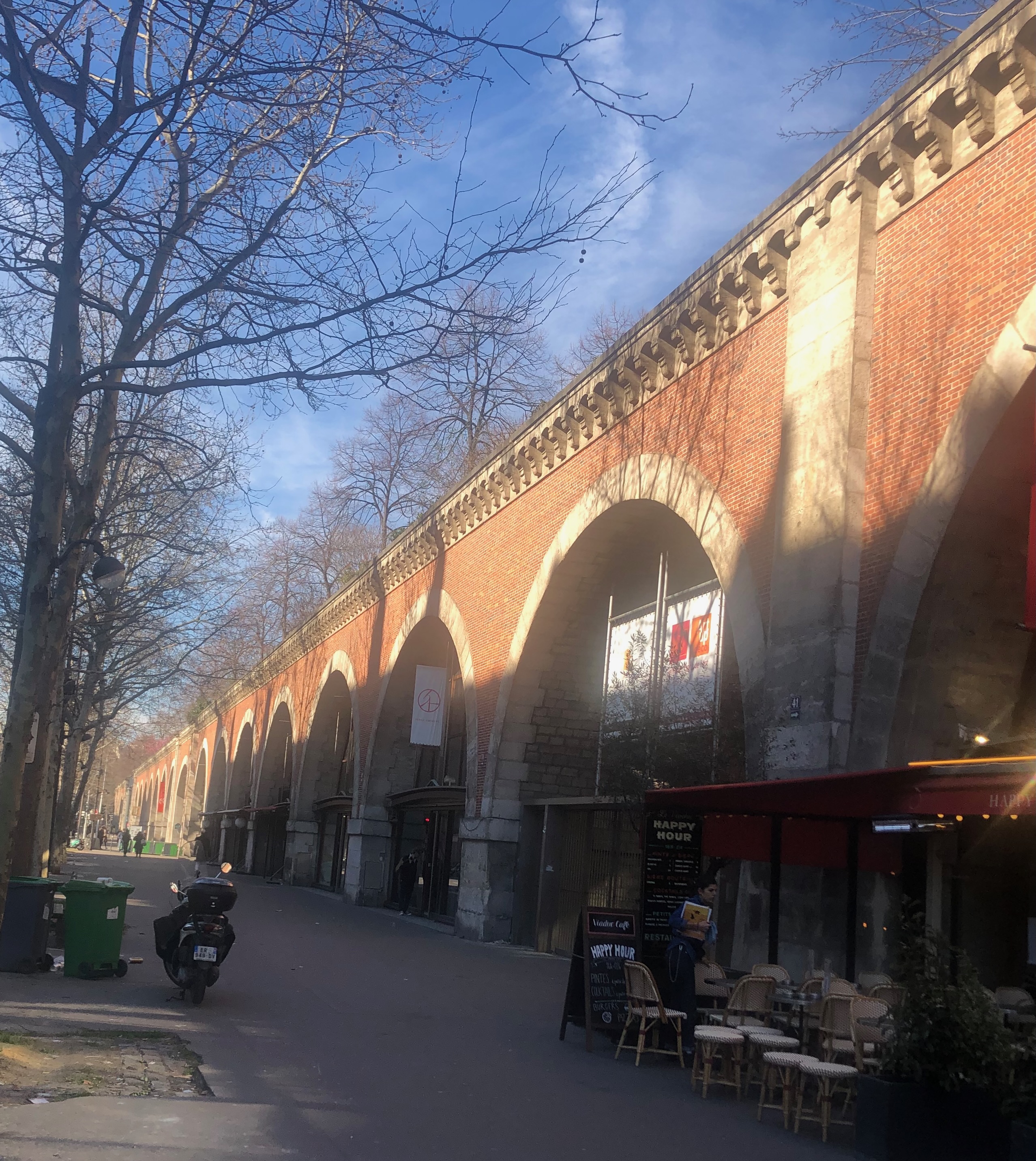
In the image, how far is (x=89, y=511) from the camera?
10.9m

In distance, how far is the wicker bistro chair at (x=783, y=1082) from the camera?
23.5 ft

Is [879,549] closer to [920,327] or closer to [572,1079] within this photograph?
[920,327]

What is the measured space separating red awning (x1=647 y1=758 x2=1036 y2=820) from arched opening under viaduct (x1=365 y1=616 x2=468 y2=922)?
1202cm

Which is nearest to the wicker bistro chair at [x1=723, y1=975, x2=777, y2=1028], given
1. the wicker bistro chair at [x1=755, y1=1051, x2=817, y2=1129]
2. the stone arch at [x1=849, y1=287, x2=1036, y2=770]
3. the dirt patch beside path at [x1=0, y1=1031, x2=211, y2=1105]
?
the wicker bistro chair at [x1=755, y1=1051, x2=817, y2=1129]

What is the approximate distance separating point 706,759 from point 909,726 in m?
2.13

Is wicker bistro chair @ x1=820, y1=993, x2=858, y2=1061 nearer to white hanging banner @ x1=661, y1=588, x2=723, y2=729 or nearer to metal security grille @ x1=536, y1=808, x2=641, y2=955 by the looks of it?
white hanging banner @ x1=661, y1=588, x2=723, y2=729

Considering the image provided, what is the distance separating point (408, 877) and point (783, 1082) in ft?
60.5

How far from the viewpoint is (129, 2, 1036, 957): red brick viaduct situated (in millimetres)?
9969

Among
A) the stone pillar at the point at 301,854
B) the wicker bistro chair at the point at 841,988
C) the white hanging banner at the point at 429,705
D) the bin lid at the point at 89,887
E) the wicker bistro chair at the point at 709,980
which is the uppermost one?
the white hanging banner at the point at 429,705

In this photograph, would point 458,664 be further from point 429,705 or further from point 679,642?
point 679,642

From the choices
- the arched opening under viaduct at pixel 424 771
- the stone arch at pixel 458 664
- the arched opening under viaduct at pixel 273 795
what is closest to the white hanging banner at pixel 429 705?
the arched opening under viaduct at pixel 424 771

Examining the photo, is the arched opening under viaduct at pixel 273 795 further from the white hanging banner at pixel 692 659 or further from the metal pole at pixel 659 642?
the white hanging banner at pixel 692 659

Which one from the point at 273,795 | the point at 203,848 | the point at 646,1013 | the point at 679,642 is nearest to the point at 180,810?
the point at 203,848

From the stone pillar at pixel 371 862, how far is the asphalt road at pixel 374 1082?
1317cm
